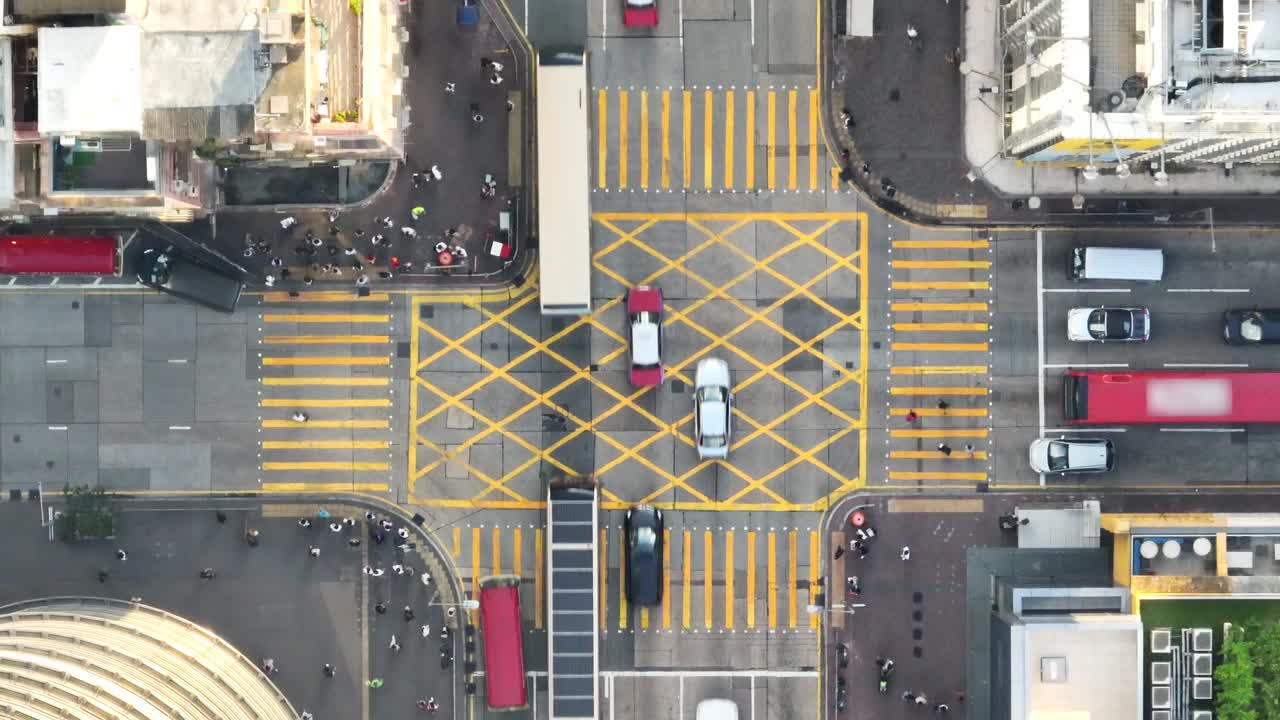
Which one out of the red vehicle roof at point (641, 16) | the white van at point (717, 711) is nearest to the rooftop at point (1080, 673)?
the white van at point (717, 711)

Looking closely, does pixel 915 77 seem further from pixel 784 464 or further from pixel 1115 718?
pixel 1115 718

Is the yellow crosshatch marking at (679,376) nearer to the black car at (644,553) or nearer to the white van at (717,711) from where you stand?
the black car at (644,553)

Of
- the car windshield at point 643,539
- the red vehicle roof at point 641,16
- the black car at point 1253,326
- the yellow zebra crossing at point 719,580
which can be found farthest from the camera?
the yellow zebra crossing at point 719,580

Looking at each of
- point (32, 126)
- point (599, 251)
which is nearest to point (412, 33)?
point (599, 251)

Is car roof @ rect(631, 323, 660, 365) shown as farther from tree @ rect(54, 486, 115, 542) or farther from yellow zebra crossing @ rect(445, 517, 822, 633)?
tree @ rect(54, 486, 115, 542)

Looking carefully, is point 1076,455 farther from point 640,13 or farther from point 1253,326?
point 640,13

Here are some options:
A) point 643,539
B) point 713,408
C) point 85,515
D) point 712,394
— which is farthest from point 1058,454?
point 85,515
